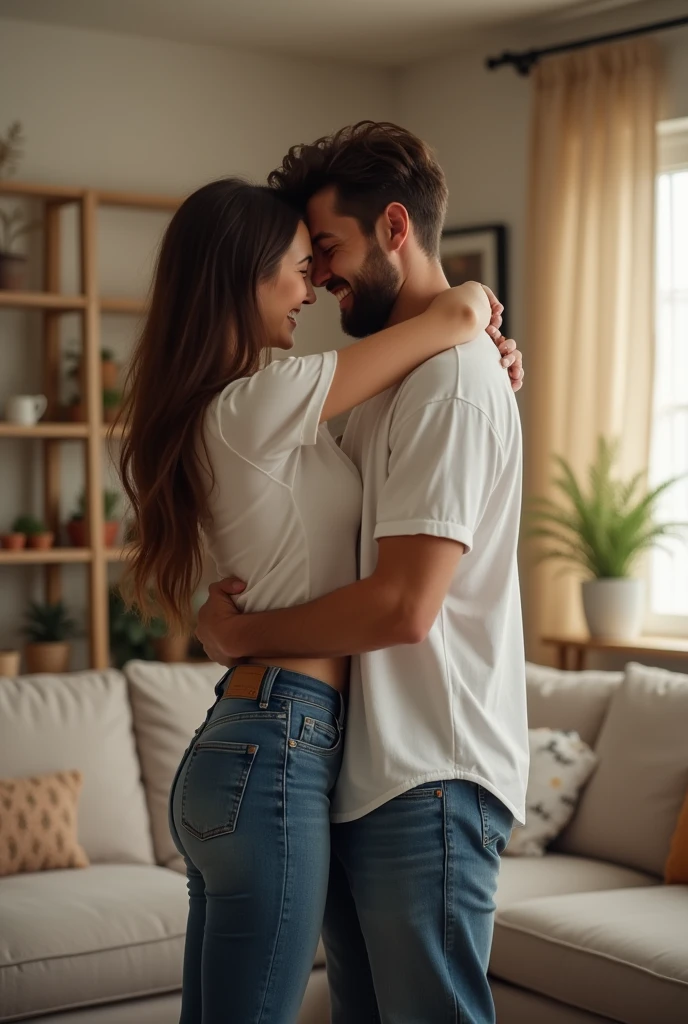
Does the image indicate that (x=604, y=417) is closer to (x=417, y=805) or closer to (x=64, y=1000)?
(x=64, y=1000)

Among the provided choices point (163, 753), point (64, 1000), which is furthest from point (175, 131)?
point (64, 1000)

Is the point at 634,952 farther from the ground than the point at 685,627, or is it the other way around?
the point at 685,627

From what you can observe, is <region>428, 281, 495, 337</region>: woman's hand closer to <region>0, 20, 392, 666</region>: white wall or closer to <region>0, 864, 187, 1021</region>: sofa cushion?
<region>0, 864, 187, 1021</region>: sofa cushion

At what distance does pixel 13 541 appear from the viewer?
14.9 ft

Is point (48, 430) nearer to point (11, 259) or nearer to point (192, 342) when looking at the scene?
point (11, 259)

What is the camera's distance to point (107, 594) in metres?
4.96

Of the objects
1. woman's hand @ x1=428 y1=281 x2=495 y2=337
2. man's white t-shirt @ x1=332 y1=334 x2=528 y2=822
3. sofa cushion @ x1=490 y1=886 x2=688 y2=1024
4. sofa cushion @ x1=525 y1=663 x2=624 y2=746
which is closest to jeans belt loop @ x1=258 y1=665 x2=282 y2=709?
man's white t-shirt @ x1=332 y1=334 x2=528 y2=822

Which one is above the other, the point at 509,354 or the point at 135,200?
the point at 135,200

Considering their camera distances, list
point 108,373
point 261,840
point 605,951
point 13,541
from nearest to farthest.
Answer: point 261,840, point 605,951, point 13,541, point 108,373

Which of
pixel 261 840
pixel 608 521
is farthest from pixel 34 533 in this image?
pixel 261 840

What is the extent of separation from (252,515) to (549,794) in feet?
6.39

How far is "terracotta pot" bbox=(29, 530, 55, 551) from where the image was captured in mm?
4586

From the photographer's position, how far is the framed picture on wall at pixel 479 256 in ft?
16.5

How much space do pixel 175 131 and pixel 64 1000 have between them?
3514 mm
